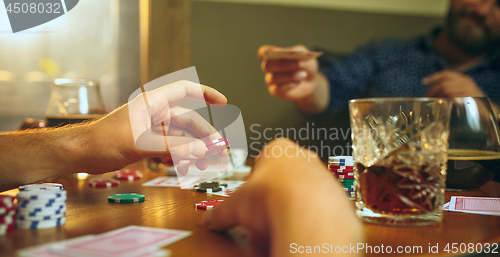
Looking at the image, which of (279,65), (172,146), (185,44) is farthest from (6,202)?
(185,44)

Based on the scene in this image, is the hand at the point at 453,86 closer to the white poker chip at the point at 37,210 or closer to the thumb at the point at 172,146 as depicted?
the thumb at the point at 172,146

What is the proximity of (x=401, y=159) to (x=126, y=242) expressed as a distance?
415 mm

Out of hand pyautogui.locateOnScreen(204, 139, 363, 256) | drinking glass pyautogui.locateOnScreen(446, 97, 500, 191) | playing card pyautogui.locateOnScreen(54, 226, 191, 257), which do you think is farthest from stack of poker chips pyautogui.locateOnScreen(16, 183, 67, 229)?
drinking glass pyautogui.locateOnScreen(446, 97, 500, 191)

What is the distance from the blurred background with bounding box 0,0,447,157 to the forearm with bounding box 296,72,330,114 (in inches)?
8.8

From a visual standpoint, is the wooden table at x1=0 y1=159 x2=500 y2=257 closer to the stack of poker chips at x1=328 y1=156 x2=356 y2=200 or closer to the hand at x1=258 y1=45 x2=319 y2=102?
the stack of poker chips at x1=328 y1=156 x2=356 y2=200

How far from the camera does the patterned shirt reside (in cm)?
304

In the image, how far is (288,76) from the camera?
207 centimetres

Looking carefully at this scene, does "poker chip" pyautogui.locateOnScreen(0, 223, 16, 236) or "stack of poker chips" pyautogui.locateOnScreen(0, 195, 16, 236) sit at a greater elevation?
"stack of poker chips" pyautogui.locateOnScreen(0, 195, 16, 236)

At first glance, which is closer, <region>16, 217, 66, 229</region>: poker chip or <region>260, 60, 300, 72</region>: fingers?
<region>16, 217, 66, 229</region>: poker chip


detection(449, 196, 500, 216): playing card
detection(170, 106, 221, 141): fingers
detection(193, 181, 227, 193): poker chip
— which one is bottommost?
detection(449, 196, 500, 216): playing card

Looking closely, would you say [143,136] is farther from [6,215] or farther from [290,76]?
[290,76]

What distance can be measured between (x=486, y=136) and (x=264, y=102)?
7.31 ft

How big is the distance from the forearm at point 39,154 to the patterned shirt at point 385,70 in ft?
7.78

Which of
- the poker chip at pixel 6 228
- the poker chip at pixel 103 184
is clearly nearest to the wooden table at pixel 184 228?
the poker chip at pixel 6 228
